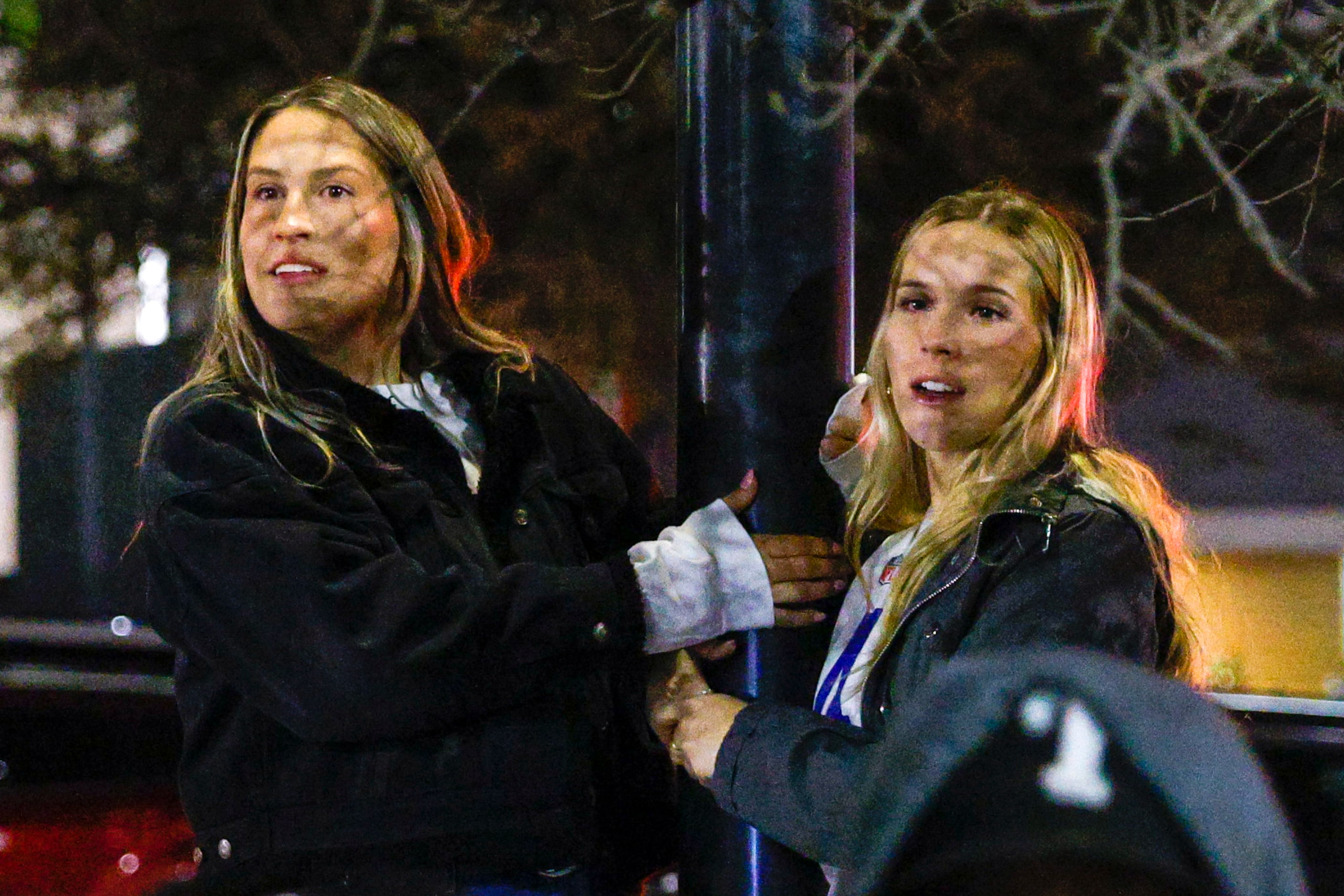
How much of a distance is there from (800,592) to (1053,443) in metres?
0.46

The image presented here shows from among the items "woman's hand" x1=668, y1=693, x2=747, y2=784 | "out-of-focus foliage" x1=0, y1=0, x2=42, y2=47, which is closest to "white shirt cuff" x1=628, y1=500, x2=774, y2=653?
"woman's hand" x1=668, y1=693, x2=747, y2=784

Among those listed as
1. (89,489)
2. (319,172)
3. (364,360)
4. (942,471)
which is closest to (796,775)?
(942,471)

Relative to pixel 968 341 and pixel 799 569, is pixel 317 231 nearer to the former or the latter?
pixel 799 569

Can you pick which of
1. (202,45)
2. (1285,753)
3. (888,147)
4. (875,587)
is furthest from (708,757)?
(202,45)

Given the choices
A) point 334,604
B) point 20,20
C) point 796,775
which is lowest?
point 796,775

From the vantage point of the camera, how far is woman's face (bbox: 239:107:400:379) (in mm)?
2506

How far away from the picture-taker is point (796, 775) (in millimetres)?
2057

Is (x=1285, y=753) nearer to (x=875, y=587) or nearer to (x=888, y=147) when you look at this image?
(x=875, y=587)

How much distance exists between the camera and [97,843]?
15.8 ft

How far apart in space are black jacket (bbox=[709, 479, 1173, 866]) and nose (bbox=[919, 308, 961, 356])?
0.86 feet

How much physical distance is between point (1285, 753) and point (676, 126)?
1946 mm

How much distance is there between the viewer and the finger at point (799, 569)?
7.46ft

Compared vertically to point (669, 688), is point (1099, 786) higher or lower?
higher

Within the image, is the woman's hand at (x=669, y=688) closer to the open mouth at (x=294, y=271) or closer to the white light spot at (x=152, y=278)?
the open mouth at (x=294, y=271)
